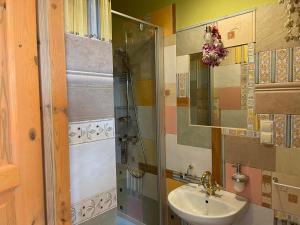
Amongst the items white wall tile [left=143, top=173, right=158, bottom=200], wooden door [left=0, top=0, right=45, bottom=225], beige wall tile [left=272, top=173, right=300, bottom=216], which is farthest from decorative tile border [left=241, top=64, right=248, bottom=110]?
wooden door [left=0, top=0, right=45, bottom=225]

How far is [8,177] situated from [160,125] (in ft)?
4.99

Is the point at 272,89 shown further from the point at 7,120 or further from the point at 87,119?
the point at 7,120

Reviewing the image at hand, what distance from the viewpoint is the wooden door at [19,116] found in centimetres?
86

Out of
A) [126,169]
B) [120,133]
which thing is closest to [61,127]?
[120,133]

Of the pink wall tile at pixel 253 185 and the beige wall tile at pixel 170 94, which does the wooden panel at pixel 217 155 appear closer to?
the pink wall tile at pixel 253 185

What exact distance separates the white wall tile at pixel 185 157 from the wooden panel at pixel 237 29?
85 cm

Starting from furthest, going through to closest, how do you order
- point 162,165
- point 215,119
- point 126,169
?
point 126,169 < point 162,165 < point 215,119

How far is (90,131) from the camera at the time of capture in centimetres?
107

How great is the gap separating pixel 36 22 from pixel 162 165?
1698 millimetres

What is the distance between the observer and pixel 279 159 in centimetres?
152

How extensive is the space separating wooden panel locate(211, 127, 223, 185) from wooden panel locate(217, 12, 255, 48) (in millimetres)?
656

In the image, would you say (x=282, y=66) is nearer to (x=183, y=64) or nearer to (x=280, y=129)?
(x=280, y=129)

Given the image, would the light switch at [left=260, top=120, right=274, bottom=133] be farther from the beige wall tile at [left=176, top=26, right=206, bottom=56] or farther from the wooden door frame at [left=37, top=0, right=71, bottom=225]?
the wooden door frame at [left=37, top=0, right=71, bottom=225]

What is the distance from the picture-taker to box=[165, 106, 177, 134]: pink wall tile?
2.14 meters
